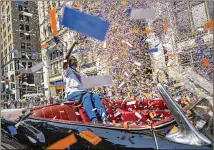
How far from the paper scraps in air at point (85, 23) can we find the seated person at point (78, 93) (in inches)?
10.4

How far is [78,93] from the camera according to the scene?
253 cm

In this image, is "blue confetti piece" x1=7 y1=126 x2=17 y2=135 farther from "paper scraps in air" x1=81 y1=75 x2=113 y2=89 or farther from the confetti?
"paper scraps in air" x1=81 y1=75 x2=113 y2=89

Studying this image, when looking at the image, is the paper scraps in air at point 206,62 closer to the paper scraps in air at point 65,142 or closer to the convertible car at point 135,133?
the convertible car at point 135,133

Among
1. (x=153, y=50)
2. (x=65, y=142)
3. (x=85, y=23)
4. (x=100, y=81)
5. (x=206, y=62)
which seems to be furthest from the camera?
(x=153, y=50)

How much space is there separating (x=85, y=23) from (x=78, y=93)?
28.1 inches

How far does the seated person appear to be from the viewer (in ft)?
7.61

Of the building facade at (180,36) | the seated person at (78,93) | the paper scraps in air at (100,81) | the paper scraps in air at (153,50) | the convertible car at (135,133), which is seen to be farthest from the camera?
the paper scraps in air at (153,50)

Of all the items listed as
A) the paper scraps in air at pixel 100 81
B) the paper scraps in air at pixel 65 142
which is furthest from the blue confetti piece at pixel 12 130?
the paper scraps in air at pixel 100 81

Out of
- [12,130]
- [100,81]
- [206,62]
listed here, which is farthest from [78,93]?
[206,62]

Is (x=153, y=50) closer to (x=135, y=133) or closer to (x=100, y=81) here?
(x=100, y=81)

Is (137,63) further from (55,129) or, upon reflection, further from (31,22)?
(55,129)

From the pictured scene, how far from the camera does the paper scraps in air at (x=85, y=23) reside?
2143 millimetres

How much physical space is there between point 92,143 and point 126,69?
7.39m

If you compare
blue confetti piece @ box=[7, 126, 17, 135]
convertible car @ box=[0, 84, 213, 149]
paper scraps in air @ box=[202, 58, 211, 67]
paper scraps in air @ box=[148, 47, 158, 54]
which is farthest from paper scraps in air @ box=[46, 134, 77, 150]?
paper scraps in air @ box=[148, 47, 158, 54]
